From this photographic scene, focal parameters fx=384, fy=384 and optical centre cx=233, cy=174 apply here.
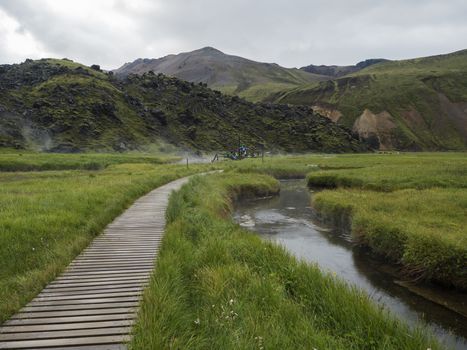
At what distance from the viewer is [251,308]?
297 inches

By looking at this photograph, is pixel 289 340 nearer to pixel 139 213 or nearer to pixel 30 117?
pixel 139 213

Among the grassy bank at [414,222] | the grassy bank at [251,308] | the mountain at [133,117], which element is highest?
the mountain at [133,117]

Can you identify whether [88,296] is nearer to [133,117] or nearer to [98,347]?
[98,347]

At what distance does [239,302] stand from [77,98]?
11740 cm

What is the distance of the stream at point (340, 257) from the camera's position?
10.1 m

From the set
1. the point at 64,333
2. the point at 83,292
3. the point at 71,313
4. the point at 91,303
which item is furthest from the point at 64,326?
the point at 83,292

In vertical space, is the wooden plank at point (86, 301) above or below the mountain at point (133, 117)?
below

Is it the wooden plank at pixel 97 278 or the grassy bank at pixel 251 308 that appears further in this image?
the wooden plank at pixel 97 278

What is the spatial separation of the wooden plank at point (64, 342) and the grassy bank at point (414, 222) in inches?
408

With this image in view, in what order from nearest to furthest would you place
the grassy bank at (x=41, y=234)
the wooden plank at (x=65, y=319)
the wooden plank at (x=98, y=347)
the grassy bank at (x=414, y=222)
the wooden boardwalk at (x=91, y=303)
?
the wooden plank at (x=98, y=347) → the wooden boardwalk at (x=91, y=303) → the wooden plank at (x=65, y=319) → the grassy bank at (x=41, y=234) → the grassy bank at (x=414, y=222)

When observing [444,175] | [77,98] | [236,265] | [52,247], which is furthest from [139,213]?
[77,98]

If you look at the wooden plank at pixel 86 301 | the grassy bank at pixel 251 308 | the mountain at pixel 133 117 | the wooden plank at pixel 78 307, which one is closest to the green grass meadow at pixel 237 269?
the grassy bank at pixel 251 308

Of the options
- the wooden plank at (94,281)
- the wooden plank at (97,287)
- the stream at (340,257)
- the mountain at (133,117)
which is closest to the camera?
the wooden plank at (97,287)

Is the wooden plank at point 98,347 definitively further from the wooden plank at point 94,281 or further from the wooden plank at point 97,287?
the wooden plank at point 94,281
